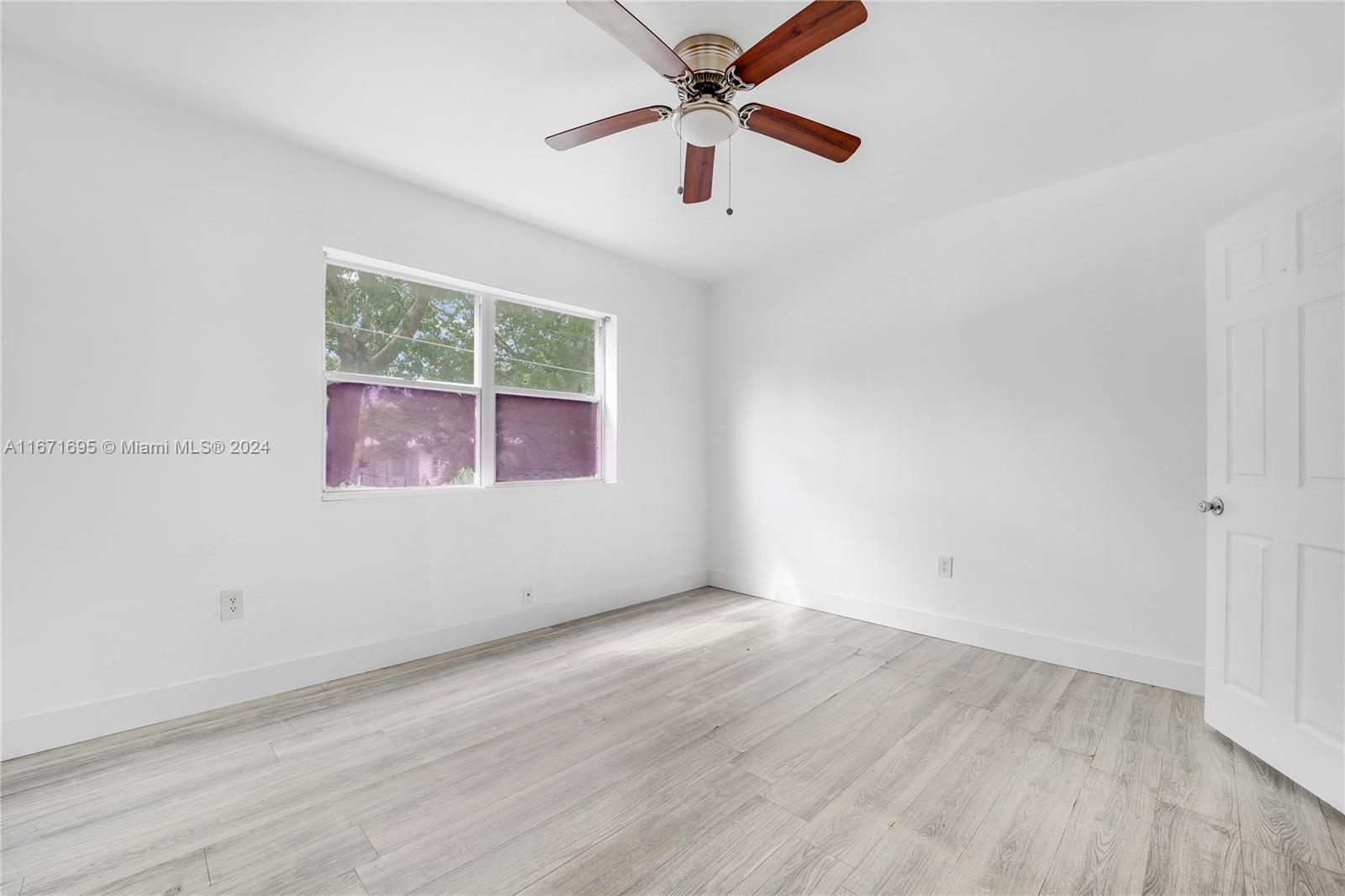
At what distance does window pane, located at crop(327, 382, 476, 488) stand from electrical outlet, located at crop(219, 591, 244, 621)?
651 mm

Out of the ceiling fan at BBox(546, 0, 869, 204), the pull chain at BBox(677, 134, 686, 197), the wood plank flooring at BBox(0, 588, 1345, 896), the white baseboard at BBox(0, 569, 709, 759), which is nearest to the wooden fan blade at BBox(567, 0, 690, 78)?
the ceiling fan at BBox(546, 0, 869, 204)

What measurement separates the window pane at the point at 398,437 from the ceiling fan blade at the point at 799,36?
7.94 ft

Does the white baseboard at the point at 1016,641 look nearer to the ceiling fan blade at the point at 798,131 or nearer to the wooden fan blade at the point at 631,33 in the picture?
the ceiling fan blade at the point at 798,131

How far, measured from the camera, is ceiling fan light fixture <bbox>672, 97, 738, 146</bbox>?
77.4 inches

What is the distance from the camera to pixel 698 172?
2371 millimetres

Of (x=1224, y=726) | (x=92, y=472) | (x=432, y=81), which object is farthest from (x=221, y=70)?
(x=1224, y=726)

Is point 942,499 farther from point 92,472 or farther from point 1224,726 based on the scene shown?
point 92,472

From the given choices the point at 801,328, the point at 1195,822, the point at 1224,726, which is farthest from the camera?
the point at 801,328

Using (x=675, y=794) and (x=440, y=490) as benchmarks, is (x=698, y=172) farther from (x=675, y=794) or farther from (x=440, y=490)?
(x=675, y=794)

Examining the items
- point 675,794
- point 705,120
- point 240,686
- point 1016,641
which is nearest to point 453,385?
→ point 240,686

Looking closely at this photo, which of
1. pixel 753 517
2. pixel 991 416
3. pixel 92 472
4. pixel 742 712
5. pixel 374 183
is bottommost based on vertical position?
pixel 742 712

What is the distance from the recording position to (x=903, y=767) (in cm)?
204

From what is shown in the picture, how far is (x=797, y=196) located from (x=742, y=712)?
277 centimetres

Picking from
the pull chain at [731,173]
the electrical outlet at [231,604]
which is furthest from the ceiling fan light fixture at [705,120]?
the electrical outlet at [231,604]
